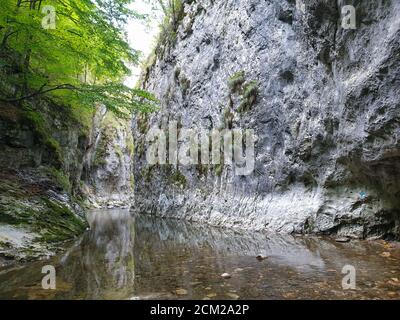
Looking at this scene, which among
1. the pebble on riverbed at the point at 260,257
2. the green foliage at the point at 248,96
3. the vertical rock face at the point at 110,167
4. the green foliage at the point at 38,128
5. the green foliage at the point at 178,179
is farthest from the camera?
the vertical rock face at the point at 110,167

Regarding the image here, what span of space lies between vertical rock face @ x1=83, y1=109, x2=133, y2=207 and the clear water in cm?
3115

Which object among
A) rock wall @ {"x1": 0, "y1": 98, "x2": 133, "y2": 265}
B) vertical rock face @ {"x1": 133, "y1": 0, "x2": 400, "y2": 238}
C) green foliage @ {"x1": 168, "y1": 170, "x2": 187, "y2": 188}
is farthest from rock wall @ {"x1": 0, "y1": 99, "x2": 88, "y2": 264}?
green foliage @ {"x1": 168, "y1": 170, "x2": 187, "y2": 188}

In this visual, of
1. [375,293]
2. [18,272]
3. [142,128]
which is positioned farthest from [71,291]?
[142,128]

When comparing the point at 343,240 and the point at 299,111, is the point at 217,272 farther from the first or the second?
the point at 299,111

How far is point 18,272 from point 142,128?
60.4 ft

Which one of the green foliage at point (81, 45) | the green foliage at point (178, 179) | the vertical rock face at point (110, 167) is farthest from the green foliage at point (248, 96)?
the vertical rock face at point (110, 167)

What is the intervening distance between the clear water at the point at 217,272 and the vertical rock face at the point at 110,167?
102 feet

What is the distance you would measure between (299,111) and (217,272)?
5.86 metres

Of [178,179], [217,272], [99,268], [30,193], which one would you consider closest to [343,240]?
[217,272]

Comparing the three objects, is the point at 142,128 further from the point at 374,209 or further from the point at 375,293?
the point at 375,293

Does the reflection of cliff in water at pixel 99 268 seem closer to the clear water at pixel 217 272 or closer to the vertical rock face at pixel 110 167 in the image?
the clear water at pixel 217 272

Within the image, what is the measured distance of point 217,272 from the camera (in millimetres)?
4406

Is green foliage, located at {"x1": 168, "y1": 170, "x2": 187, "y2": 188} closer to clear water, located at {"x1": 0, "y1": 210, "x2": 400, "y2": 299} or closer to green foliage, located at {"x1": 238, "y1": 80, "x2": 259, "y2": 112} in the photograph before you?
green foliage, located at {"x1": 238, "y1": 80, "x2": 259, "y2": 112}

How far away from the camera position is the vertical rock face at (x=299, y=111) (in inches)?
233
